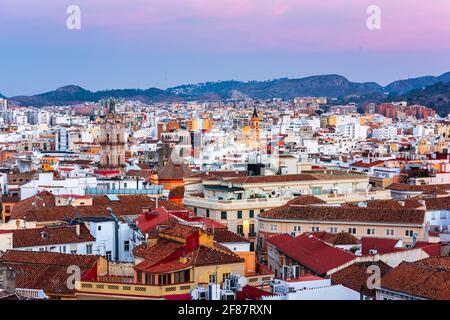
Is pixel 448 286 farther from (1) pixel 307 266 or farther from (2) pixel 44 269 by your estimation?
(2) pixel 44 269

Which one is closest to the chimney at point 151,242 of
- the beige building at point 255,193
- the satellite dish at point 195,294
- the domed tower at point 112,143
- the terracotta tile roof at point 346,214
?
the satellite dish at point 195,294

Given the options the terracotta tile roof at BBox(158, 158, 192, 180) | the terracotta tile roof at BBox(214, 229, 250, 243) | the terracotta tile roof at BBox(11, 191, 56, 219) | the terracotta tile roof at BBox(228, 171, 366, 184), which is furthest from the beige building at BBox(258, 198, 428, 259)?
the terracotta tile roof at BBox(158, 158, 192, 180)

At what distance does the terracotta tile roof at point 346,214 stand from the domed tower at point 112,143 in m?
21.0

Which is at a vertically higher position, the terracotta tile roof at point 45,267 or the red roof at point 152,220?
the red roof at point 152,220

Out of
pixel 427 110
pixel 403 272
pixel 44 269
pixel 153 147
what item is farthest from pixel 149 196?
pixel 427 110

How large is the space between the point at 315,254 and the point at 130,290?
4.38 m

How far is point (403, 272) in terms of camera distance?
1180cm

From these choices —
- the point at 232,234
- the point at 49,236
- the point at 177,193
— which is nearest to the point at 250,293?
the point at 232,234

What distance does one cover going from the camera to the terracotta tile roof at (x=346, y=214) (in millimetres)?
20438

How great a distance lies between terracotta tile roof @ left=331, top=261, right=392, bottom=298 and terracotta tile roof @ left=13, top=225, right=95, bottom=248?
657 cm

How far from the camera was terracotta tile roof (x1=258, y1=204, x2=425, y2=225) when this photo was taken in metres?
20.4

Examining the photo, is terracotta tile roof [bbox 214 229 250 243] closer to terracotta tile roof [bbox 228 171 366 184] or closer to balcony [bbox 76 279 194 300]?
balcony [bbox 76 279 194 300]

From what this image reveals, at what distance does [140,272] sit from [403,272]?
3.74 m

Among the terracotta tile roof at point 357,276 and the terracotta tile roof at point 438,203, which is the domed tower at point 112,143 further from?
the terracotta tile roof at point 357,276
